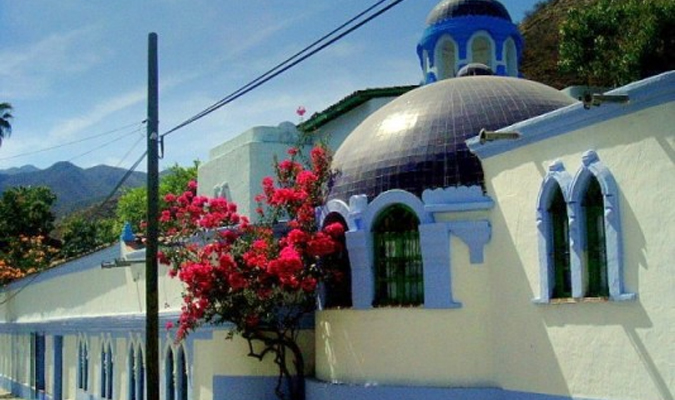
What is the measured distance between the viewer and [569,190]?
12.8 m

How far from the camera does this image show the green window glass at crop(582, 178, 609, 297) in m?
12.5

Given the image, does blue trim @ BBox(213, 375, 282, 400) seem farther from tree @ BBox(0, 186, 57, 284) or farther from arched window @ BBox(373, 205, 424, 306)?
tree @ BBox(0, 186, 57, 284)

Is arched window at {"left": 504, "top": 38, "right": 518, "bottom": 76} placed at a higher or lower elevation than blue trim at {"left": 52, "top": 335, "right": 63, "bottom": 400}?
higher

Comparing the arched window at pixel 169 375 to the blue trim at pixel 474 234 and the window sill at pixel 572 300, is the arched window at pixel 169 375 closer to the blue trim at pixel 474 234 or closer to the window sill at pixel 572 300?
the blue trim at pixel 474 234

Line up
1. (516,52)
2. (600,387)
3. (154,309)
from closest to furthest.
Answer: (600,387), (154,309), (516,52)

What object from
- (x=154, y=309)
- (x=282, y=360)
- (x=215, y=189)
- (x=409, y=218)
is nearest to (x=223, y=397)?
(x=282, y=360)

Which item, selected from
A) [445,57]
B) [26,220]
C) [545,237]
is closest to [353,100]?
[445,57]

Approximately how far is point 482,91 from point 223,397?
7303 millimetres

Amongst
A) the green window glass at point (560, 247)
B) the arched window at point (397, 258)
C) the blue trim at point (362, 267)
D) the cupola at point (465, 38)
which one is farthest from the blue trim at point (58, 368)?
the green window glass at point (560, 247)

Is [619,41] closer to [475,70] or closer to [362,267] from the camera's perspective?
[475,70]

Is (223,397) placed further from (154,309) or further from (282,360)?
(154,309)

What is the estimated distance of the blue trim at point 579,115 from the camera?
11172 millimetres

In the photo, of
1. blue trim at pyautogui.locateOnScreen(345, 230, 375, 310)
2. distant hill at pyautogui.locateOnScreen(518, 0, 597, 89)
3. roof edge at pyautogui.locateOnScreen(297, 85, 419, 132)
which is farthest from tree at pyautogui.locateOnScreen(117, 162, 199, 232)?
blue trim at pyautogui.locateOnScreen(345, 230, 375, 310)

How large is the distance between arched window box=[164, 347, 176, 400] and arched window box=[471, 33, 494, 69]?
9.09m
